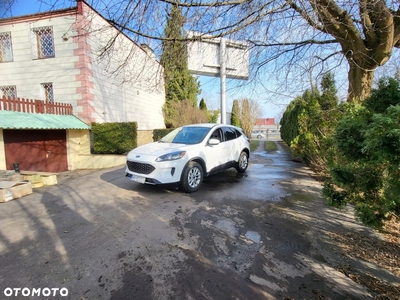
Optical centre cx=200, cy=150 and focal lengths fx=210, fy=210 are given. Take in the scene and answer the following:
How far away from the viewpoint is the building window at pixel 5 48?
1096 cm

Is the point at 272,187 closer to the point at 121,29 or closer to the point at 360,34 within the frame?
the point at 360,34

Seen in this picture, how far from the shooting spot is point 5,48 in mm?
11141

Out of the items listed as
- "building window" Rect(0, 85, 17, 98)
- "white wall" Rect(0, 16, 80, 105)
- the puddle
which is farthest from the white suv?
"building window" Rect(0, 85, 17, 98)

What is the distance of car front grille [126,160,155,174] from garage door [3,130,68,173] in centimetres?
624

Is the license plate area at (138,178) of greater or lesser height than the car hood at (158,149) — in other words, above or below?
below

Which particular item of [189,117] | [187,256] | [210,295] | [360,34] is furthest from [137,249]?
[189,117]

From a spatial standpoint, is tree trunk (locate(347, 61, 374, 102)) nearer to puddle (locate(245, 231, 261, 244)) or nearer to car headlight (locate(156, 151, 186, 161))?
puddle (locate(245, 231, 261, 244))

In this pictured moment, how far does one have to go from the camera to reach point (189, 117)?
15.5 metres

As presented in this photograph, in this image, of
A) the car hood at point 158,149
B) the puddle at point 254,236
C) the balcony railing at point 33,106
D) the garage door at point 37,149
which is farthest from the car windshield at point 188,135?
the garage door at point 37,149

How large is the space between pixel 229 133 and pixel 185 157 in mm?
2445

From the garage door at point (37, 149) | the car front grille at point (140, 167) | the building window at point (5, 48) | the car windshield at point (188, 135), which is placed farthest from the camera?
the building window at point (5, 48)

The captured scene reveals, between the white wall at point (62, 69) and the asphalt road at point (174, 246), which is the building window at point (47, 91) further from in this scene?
the asphalt road at point (174, 246)

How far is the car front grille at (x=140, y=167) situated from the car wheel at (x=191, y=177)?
800 millimetres

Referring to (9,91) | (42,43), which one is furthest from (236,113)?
(9,91)
